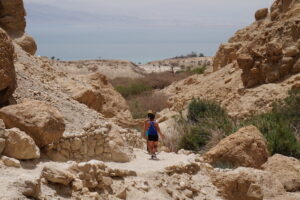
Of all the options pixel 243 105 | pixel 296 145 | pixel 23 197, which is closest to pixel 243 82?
pixel 243 105

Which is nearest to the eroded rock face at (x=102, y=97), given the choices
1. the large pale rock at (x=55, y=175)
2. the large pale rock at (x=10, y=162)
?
the large pale rock at (x=10, y=162)

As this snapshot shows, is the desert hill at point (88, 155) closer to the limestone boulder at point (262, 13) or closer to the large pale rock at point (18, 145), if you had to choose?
the large pale rock at point (18, 145)

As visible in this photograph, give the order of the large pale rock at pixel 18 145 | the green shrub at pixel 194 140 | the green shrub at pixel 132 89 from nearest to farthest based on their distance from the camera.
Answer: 1. the large pale rock at pixel 18 145
2. the green shrub at pixel 194 140
3. the green shrub at pixel 132 89

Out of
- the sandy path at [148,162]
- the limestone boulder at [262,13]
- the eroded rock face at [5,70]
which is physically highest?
the limestone boulder at [262,13]

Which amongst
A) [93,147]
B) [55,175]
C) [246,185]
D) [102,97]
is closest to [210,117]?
[102,97]

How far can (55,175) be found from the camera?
5586 mm

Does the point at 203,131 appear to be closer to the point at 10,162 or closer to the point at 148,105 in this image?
the point at 10,162

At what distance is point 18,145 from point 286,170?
5.16 meters

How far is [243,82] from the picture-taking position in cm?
2083

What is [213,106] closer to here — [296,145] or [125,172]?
[296,145]

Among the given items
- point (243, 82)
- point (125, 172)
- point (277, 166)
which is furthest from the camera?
point (243, 82)

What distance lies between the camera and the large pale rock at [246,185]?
7609 millimetres

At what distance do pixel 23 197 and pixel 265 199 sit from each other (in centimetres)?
427

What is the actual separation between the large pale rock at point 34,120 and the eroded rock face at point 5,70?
1.88 ft
